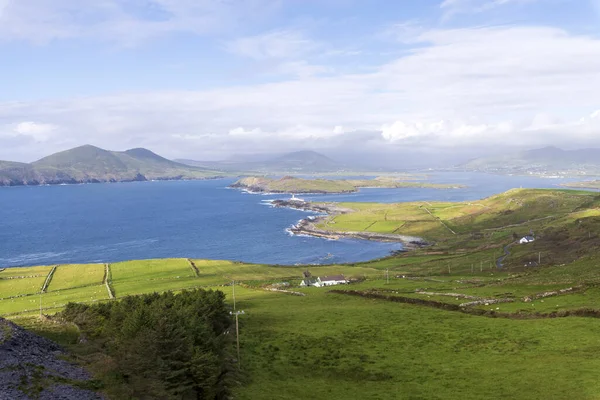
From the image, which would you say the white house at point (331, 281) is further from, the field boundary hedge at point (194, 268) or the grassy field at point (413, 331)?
the field boundary hedge at point (194, 268)

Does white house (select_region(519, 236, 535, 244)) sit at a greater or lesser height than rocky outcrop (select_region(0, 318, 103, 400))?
lesser

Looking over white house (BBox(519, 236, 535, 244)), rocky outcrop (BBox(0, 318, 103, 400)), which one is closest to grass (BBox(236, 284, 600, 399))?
rocky outcrop (BBox(0, 318, 103, 400))

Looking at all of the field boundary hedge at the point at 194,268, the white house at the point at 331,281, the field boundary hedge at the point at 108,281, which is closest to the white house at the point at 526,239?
the white house at the point at 331,281

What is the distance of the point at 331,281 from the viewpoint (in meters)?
105

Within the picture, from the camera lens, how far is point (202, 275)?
121562 millimetres

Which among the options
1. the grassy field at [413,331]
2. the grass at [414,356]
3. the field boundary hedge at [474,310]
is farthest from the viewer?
the field boundary hedge at [474,310]

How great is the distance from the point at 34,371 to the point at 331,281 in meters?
78.9

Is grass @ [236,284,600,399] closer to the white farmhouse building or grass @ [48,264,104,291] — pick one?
the white farmhouse building

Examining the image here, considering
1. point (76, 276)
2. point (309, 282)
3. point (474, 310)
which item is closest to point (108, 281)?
point (76, 276)

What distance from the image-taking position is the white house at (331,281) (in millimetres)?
103312

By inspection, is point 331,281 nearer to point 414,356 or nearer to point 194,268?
point 194,268

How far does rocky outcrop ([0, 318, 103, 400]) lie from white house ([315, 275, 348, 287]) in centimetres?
7099

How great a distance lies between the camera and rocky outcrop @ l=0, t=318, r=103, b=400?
90.5 ft

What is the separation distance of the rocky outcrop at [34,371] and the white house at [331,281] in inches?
2795
